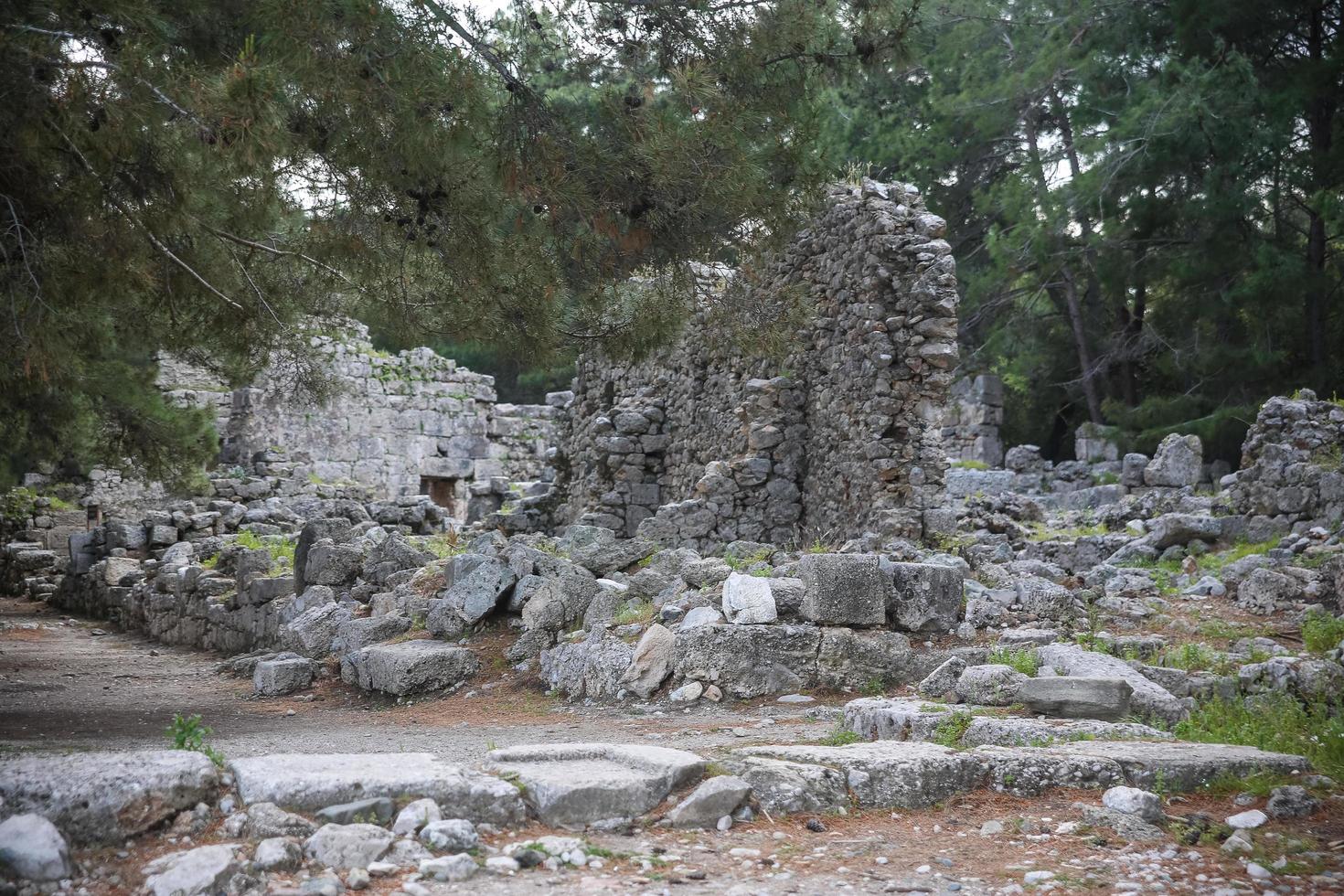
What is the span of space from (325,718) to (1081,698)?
15.7 ft

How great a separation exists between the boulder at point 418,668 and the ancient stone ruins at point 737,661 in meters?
0.02

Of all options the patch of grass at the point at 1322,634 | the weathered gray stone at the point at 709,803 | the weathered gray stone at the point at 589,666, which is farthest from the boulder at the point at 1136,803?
the weathered gray stone at the point at 589,666

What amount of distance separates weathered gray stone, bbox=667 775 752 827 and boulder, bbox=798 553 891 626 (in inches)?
132

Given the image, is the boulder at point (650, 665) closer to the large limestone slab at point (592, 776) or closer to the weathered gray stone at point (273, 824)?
the large limestone slab at point (592, 776)

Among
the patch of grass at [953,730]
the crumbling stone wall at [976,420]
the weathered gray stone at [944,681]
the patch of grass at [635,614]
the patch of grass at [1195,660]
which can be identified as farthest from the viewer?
the crumbling stone wall at [976,420]

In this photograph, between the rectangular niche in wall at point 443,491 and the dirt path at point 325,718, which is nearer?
the dirt path at point 325,718

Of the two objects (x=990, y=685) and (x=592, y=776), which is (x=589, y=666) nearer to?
(x=990, y=685)

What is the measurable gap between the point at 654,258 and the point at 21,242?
346cm

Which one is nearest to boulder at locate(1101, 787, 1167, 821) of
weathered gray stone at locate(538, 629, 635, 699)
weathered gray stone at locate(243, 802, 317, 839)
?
weathered gray stone at locate(243, 802, 317, 839)

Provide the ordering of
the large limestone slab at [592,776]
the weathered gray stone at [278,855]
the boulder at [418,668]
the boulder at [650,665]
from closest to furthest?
the weathered gray stone at [278,855], the large limestone slab at [592,776], the boulder at [650,665], the boulder at [418,668]

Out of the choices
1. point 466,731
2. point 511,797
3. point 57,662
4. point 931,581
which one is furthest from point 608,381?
point 511,797

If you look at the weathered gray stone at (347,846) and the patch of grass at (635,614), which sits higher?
the patch of grass at (635,614)

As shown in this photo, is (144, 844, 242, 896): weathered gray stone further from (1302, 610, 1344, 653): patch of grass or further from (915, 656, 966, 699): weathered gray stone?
(1302, 610, 1344, 653): patch of grass

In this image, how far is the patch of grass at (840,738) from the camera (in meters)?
5.55
